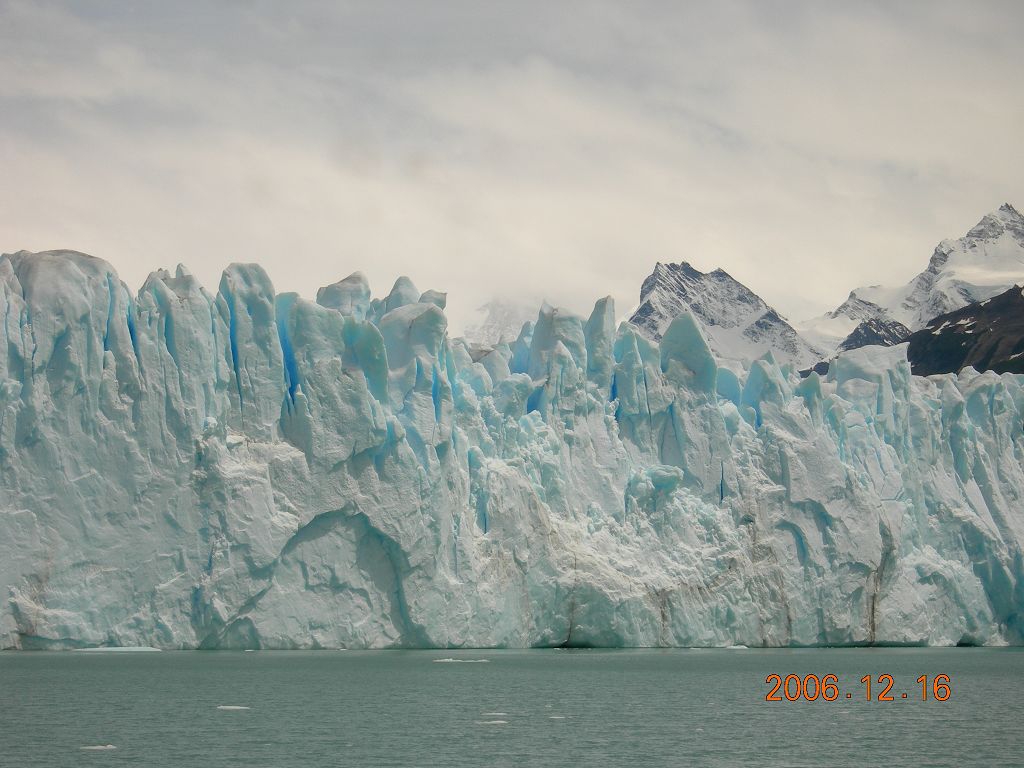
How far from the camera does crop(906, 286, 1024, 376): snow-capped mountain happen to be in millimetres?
100625

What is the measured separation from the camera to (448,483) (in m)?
41.9

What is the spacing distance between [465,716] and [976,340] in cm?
8842

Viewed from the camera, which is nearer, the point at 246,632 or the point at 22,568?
the point at 22,568

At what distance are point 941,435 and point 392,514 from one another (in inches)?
1031

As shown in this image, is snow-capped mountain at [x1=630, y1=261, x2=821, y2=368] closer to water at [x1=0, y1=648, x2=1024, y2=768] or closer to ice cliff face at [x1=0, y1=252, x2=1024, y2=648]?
ice cliff face at [x1=0, y1=252, x2=1024, y2=648]

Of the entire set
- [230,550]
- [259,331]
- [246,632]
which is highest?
[259,331]

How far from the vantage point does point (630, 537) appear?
45.8 metres

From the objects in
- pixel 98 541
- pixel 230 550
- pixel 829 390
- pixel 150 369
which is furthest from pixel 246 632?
pixel 829 390

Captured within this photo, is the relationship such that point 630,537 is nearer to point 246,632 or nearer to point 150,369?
point 246,632
